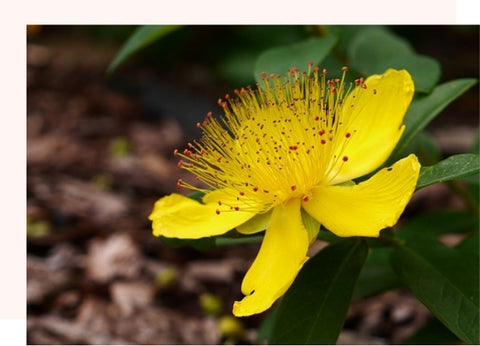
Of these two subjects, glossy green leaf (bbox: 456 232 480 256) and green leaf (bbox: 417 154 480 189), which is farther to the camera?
glossy green leaf (bbox: 456 232 480 256)

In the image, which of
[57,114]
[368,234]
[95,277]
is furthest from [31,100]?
[368,234]

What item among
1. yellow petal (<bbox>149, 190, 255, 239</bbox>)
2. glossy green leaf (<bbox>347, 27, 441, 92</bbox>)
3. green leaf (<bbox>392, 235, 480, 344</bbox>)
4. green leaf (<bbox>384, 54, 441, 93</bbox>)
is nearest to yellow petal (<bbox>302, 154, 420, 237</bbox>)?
yellow petal (<bbox>149, 190, 255, 239</bbox>)

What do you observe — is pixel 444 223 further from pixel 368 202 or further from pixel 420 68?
pixel 368 202

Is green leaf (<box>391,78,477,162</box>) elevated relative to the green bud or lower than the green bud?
elevated

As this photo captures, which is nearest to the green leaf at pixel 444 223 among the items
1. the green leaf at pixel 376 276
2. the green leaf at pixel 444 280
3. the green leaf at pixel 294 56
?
the green leaf at pixel 376 276

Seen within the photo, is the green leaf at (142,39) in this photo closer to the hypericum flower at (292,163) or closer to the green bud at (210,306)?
the hypericum flower at (292,163)

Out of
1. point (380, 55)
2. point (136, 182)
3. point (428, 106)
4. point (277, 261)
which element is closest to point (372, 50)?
point (380, 55)

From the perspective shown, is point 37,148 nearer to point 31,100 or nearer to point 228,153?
point 31,100

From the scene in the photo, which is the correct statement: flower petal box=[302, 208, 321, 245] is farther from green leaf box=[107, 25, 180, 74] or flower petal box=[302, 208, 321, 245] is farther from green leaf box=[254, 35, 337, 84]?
green leaf box=[107, 25, 180, 74]
